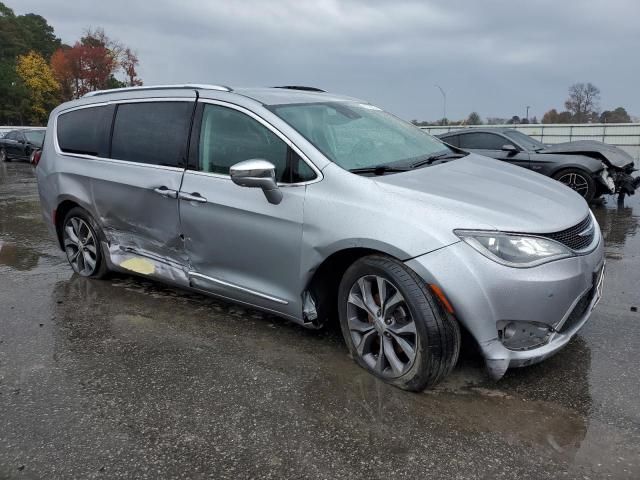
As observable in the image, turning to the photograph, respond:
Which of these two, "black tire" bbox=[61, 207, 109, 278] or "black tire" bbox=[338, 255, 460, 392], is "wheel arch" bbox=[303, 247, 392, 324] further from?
"black tire" bbox=[61, 207, 109, 278]

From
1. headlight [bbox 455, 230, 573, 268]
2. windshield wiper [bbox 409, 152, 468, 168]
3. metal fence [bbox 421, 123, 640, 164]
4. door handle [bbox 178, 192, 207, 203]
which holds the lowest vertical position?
headlight [bbox 455, 230, 573, 268]

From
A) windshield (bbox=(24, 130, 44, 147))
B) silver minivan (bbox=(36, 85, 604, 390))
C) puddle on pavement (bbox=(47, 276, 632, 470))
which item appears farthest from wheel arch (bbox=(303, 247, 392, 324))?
windshield (bbox=(24, 130, 44, 147))

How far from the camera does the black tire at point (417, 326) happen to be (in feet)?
9.31

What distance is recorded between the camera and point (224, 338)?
152 inches

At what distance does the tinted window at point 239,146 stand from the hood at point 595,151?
7557mm

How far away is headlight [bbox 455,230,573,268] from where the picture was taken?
2.75 m

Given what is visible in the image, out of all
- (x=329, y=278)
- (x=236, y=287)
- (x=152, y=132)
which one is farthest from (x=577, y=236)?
(x=152, y=132)

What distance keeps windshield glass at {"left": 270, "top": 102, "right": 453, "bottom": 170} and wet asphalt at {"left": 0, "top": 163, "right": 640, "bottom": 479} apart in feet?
4.20

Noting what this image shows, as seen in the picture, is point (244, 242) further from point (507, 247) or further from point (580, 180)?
point (580, 180)

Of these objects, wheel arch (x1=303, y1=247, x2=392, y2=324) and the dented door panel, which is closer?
wheel arch (x1=303, y1=247, x2=392, y2=324)

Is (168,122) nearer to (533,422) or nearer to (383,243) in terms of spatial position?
(383,243)

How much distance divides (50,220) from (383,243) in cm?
381

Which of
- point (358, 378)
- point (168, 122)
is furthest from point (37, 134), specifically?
point (358, 378)

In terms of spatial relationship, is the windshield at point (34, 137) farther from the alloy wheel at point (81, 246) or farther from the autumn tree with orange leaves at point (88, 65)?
the autumn tree with orange leaves at point (88, 65)
